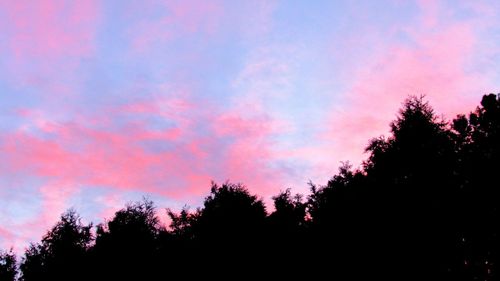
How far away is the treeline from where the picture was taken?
2906cm

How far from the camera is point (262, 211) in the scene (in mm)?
33688

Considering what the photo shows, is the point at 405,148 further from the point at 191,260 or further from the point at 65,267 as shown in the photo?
the point at 65,267

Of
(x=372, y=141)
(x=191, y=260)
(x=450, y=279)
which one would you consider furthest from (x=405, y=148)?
(x=191, y=260)

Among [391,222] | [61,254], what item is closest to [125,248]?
[61,254]

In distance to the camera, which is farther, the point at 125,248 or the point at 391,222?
the point at 125,248

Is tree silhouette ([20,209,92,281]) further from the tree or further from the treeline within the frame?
the treeline

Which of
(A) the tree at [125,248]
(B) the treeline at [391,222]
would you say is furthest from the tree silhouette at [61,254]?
(B) the treeline at [391,222]

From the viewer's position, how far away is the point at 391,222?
3023 centimetres

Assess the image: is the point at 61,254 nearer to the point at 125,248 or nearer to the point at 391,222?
the point at 125,248

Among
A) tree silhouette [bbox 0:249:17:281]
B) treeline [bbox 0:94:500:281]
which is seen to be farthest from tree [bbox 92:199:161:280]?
tree silhouette [bbox 0:249:17:281]

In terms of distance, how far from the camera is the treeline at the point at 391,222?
1144 inches

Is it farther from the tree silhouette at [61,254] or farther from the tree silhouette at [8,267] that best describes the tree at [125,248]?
the tree silhouette at [8,267]

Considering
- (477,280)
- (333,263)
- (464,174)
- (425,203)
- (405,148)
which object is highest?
(405,148)

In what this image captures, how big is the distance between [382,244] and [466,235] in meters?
6.11
